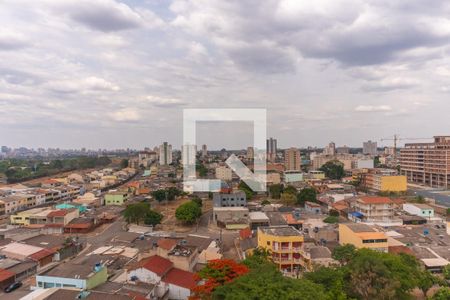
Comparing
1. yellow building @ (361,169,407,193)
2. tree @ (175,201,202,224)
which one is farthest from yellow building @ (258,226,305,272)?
yellow building @ (361,169,407,193)

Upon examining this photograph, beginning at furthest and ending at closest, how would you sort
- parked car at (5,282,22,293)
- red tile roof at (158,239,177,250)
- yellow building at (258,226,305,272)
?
yellow building at (258,226,305,272), red tile roof at (158,239,177,250), parked car at (5,282,22,293)

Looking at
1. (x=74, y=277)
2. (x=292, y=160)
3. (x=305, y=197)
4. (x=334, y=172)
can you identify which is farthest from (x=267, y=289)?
(x=292, y=160)

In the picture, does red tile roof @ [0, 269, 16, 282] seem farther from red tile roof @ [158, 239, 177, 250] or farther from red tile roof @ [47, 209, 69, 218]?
red tile roof @ [47, 209, 69, 218]

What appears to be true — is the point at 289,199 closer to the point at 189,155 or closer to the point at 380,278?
the point at 380,278

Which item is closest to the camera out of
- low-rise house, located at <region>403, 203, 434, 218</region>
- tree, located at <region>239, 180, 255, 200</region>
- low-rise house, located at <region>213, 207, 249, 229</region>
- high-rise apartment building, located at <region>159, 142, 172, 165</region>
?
low-rise house, located at <region>213, 207, 249, 229</region>

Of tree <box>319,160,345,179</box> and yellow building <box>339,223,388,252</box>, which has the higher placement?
tree <box>319,160,345,179</box>

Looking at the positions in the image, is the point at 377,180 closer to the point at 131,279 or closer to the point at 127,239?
the point at 127,239

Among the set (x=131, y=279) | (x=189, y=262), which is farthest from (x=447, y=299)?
(x=131, y=279)
